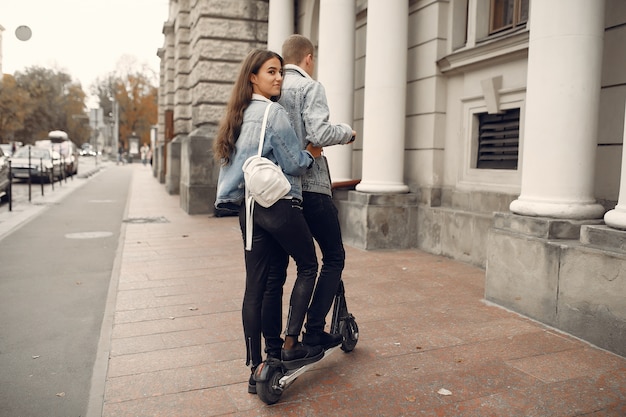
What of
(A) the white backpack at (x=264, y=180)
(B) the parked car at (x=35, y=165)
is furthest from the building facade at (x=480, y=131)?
(B) the parked car at (x=35, y=165)

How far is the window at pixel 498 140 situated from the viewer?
24.5ft

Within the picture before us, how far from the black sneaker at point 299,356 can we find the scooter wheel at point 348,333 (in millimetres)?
488

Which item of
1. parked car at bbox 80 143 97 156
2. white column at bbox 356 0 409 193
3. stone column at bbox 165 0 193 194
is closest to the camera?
white column at bbox 356 0 409 193

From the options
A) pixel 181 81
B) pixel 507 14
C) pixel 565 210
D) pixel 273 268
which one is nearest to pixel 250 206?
pixel 273 268

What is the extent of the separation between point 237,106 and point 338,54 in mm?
6834

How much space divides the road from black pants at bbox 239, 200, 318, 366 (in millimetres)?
1120

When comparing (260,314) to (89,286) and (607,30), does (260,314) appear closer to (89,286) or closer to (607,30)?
(89,286)

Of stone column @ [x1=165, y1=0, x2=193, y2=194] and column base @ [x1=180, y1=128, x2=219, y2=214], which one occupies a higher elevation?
stone column @ [x1=165, y1=0, x2=193, y2=194]

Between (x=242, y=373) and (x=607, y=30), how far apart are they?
4.65 meters

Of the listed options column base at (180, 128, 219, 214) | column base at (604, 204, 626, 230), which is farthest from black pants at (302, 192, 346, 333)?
column base at (180, 128, 219, 214)

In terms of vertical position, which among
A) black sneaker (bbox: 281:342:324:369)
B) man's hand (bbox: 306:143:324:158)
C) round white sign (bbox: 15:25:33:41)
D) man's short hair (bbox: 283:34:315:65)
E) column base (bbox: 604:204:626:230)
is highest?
round white sign (bbox: 15:25:33:41)

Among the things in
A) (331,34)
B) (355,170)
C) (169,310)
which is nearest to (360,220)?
(355,170)

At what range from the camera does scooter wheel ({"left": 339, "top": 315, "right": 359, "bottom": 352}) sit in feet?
13.7

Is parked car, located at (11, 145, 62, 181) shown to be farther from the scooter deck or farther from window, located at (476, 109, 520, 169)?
the scooter deck
